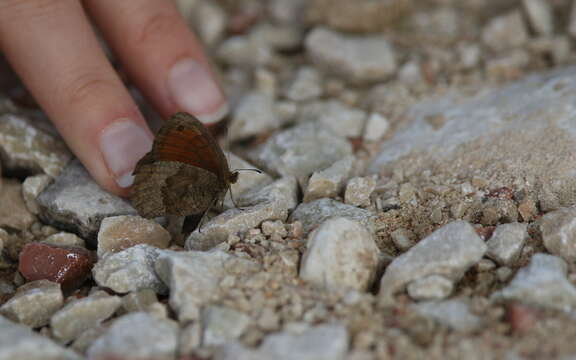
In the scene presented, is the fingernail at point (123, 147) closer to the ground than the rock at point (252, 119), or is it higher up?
higher up

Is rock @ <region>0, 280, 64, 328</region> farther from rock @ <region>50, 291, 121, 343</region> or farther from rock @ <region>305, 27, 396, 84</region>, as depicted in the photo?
rock @ <region>305, 27, 396, 84</region>

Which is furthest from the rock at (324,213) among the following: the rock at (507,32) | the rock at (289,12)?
the rock at (289,12)

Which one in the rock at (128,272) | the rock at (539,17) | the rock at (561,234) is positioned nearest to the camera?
the rock at (561,234)

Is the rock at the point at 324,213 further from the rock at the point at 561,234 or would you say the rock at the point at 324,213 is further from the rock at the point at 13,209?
the rock at the point at 13,209

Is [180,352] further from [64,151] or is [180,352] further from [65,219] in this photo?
[64,151]

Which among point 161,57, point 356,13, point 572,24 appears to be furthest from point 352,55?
point 572,24
